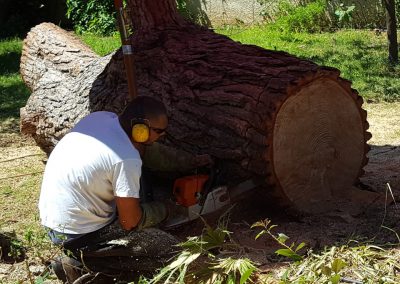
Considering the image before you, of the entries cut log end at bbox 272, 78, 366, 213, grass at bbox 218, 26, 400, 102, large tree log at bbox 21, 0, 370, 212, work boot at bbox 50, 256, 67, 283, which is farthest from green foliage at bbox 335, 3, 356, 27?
work boot at bbox 50, 256, 67, 283

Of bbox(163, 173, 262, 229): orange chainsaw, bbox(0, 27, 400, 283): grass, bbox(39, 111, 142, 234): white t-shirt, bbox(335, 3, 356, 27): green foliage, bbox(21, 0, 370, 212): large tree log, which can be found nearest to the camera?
bbox(0, 27, 400, 283): grass

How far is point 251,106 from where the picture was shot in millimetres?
4629

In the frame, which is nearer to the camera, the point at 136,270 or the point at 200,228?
the point at 136,270

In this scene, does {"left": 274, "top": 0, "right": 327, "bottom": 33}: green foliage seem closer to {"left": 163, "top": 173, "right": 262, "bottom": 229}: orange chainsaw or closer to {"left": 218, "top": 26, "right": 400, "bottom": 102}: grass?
{"left": 218, "top": 26, "right": 400, "bottom": 102}: grass

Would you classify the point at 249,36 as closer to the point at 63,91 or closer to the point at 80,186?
the point at 63,91

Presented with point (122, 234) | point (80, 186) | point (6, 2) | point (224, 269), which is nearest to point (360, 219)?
point (224, 269)

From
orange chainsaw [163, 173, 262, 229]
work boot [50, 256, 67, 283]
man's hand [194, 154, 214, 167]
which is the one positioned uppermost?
man's hand [194, 154, 214, 167]

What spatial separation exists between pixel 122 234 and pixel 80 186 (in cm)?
39

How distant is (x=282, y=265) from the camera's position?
3986mm

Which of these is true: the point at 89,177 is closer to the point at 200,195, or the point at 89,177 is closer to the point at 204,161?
the point at 200,195

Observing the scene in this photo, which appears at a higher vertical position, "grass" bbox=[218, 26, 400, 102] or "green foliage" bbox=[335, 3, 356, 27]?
"green foliage" bbox=[335, 3, 356, 27]

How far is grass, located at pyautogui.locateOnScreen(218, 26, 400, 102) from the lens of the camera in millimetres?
8570

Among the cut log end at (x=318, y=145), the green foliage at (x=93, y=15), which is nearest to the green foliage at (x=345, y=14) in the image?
the green foliage at (x=93, y=15)

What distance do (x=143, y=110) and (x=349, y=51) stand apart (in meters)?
7.12
